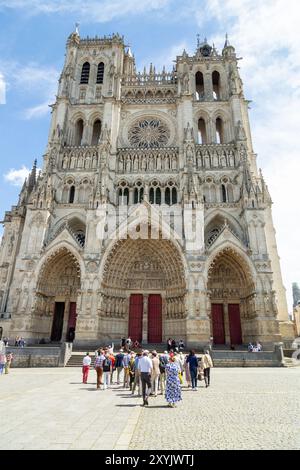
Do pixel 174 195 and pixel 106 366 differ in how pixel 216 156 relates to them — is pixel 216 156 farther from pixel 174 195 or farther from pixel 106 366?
pixel 106 366

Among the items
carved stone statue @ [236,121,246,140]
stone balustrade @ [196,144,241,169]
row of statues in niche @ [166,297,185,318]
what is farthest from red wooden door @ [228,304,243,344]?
carved stone statue @ [236,121,246,140]

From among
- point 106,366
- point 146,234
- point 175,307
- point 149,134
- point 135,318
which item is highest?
point 149,134

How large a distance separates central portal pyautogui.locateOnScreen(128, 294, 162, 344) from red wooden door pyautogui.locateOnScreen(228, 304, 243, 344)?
5912mm

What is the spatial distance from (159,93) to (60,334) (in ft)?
89.7

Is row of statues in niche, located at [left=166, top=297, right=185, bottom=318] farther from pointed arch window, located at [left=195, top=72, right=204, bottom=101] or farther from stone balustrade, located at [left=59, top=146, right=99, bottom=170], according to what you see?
pointed arch window, located at [left=195, top=72, right=204, bottom=101]

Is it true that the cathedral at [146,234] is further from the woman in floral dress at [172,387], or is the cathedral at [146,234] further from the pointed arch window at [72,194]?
the woman in floral dress at [172,387]

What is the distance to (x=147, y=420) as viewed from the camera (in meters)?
5.72

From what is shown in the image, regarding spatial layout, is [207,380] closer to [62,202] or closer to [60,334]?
[60,334]

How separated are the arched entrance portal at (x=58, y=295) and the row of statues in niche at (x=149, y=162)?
10218mm

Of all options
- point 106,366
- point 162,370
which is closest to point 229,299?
point 162,370

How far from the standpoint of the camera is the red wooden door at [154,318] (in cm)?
2306

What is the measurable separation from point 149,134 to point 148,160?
14.7 ft

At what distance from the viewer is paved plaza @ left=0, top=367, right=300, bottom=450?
14.2 feet
